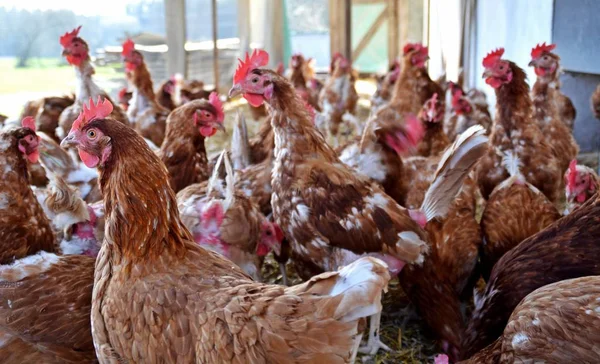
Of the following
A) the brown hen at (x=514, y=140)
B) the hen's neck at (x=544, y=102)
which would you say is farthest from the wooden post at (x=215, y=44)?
the brown hen at (x=514, y=140)

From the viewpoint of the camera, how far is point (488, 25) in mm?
6895

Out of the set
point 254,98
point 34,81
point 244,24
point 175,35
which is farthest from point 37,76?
point 254,98

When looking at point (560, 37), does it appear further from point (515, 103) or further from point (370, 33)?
point (370, 33)

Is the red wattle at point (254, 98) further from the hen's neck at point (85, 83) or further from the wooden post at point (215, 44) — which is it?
the wooden post at point (215, 44)

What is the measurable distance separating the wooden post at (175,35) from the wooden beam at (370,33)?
4973 millimetres

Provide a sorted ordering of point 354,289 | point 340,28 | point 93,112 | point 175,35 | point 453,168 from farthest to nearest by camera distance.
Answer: point 340,28 → point 175,35 → point 453,168 → point 93,112 → point 354,289

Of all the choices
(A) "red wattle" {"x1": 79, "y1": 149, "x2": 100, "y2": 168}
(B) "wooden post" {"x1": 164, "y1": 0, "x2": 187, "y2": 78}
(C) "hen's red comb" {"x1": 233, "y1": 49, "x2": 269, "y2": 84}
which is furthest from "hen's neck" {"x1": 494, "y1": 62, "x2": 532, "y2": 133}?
(B) "wooden post" {"x1": 164, "y1": 0, "x2": 187, "y2": 78}

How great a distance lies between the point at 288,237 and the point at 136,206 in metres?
1.01

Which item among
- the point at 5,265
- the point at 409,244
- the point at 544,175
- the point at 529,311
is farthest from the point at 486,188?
the point at 5,265

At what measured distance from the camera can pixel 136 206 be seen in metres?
1.84

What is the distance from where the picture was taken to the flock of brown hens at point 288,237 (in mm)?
1587

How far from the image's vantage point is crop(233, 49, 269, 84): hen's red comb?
8.95 feet

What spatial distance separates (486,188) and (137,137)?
245cm

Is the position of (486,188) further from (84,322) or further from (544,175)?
(84,322)
